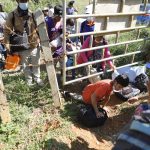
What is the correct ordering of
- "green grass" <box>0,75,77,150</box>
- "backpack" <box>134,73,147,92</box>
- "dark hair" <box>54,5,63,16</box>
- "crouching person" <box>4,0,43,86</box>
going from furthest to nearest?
1. "backpack" <box>134,73,147,92</box>
2. "dark hair" <box>54,5,63,16</box>
3. "crouching person" <box>4,0,43,86</box>
4. "green grass" <box>0,75,77,150</box>

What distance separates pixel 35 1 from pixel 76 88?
33.9 feet

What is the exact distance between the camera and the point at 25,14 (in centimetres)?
534

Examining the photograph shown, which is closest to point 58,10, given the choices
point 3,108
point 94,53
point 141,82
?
point 94,53

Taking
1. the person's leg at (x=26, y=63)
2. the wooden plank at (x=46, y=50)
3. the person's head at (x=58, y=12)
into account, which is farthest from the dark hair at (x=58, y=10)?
the wooden plank at (x=46, y=50)

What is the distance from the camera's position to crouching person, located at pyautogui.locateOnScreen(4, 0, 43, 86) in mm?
5355

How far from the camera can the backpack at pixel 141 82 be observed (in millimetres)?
6730

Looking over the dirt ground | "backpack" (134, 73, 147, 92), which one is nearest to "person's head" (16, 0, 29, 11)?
the dirt ground

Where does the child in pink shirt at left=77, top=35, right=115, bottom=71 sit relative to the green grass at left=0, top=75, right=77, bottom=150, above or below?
above

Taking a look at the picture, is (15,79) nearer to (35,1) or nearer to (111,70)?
(111,70)

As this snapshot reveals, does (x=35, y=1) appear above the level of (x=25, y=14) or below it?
below

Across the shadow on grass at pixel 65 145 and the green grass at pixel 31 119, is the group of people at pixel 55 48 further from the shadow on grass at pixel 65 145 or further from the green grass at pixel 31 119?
the shadow on grass at pixel 65 145

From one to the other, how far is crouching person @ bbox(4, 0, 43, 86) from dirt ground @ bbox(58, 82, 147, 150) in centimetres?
117

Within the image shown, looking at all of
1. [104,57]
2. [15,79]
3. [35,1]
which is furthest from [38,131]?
[35,1]

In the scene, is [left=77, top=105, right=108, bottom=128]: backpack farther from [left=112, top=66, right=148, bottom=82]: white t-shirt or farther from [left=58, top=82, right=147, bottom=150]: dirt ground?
[left=112, top=66, right=148, bottom=82]: white t-shirt
